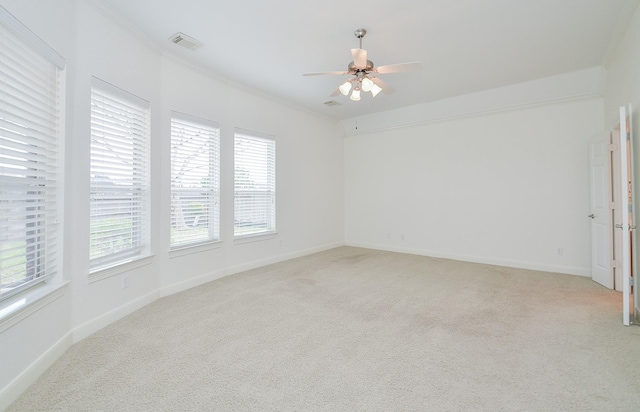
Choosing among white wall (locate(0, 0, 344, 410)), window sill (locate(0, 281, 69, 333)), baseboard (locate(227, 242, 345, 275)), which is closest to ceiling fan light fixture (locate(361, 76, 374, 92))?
white wall (locate(0, 0, 344, 410))

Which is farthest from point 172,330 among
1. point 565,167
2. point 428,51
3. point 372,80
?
point 565,167

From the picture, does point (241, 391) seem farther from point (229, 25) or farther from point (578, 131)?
point (578, 131)

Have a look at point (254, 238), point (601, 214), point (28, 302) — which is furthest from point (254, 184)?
point (601, 214)

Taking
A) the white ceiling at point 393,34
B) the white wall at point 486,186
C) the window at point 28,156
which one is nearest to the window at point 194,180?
the white ceiling at point 393,34

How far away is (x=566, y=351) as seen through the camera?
7.41ft

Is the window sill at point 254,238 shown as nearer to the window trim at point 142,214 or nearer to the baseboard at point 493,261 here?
the window trim at point 142,214

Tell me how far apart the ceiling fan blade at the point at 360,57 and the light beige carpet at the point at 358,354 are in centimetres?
267

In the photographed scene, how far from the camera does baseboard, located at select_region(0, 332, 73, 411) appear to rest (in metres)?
1.68

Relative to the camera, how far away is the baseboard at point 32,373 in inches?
66.3

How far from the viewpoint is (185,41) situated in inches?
130

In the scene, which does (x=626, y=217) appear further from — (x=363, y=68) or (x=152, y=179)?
(x=152, y=179)

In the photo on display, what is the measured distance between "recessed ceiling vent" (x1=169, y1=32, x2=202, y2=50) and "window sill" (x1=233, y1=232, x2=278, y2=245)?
107 inches

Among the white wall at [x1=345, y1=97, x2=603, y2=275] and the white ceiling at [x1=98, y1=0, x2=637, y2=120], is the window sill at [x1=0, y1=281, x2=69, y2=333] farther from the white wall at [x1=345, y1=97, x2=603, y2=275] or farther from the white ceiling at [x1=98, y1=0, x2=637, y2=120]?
the white wall at [x1=345, y1=97, x2=603, y2=275]

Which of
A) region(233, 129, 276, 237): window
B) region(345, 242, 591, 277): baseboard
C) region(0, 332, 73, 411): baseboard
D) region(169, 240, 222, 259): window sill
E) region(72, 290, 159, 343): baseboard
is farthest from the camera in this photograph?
region(233, 129, 276, 237): window
